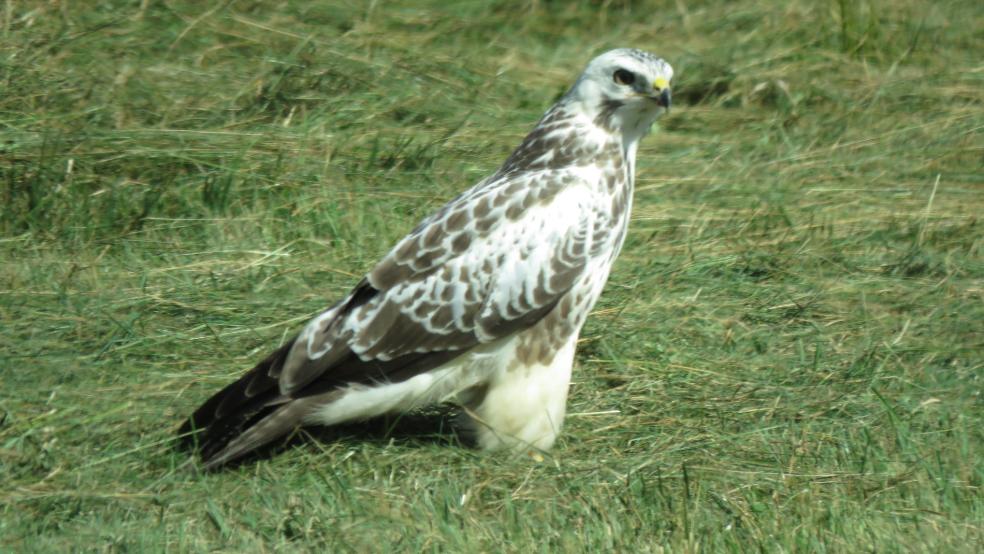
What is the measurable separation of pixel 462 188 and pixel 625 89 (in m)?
2.06

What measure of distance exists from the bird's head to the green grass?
3.11ft

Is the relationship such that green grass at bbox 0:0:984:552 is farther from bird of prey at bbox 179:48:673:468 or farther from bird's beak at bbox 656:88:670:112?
bird's beak at bbox 656:88:670:112

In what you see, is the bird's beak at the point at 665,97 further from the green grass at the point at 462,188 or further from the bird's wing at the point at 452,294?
the green grass at the point at 462,188

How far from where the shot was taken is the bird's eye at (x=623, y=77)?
447cm

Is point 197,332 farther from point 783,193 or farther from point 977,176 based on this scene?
point 977,176

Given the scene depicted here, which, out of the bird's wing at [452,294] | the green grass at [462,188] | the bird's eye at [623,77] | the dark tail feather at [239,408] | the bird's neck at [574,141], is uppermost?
the bird's eye at [623,77]

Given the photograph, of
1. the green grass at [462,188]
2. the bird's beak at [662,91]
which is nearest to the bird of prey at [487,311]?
the bird's beak at [662,91]

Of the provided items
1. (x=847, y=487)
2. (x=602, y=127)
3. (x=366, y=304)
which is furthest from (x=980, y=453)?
(x=366, y=304)

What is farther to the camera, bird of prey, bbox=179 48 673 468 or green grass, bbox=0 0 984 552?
bird of prey, bbox=179 48 673 468

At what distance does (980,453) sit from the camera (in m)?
4.30

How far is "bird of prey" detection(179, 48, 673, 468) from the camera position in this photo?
14.1 feet

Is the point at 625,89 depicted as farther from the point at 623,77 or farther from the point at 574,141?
the point at 574,141

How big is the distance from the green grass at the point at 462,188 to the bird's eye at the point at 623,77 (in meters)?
1.07

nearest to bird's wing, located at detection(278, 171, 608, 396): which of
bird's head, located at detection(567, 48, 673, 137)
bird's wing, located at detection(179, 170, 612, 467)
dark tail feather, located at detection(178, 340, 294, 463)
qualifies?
bird's wing, located at detection(179, 170, 612, 467)
